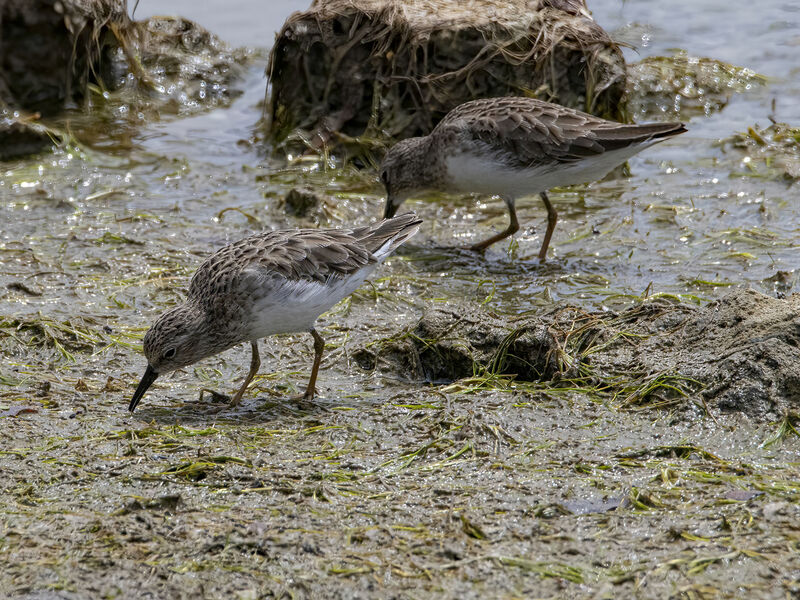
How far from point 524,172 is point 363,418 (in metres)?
3.86

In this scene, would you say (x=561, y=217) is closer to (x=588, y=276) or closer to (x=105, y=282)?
(x=588, y=276)

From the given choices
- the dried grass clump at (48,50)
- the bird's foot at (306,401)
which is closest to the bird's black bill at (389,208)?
the bird's foot at (306,401)

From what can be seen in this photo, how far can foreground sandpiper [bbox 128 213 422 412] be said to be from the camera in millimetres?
6492

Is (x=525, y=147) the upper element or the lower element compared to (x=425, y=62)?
lower

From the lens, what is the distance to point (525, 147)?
9.31m

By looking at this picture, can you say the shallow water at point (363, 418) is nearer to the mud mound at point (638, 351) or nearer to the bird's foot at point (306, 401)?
the bird's foot at point (306, 401)

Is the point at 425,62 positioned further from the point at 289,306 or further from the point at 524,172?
the point at 289,306

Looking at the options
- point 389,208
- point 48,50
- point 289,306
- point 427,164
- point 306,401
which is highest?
point 48,50

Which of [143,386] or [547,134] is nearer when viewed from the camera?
[143,386]

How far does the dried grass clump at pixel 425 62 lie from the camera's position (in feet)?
37.5

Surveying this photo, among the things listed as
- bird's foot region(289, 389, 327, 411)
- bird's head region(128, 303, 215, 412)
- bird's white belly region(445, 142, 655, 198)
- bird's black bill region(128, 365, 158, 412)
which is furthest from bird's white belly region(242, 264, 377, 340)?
bird's white belly region(445, 142, 655, 198)

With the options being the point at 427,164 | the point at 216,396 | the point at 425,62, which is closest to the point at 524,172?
the point at 427,164

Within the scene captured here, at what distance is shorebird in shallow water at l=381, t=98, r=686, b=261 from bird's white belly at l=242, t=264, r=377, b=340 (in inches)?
122

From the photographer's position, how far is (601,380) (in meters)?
6.52
